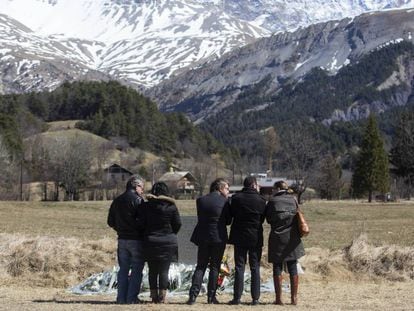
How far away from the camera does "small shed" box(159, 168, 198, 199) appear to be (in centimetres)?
10222

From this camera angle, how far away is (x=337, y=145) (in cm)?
19788

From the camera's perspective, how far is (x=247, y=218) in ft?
44.2

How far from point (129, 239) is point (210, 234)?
4.66ft

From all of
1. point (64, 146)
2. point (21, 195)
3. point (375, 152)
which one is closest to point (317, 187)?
point (375, 152)

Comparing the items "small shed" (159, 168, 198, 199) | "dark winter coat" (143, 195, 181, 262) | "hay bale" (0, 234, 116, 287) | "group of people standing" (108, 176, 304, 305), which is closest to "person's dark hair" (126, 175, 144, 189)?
"group of people standing" (108, 176, 304, 305)

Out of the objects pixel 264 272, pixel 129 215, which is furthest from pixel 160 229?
pixel 264 272

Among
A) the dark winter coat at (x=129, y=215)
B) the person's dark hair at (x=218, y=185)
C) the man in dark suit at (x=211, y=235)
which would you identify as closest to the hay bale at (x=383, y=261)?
the man in dark suit at (x=211, y=235)

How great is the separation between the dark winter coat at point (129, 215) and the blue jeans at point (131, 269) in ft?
0.43

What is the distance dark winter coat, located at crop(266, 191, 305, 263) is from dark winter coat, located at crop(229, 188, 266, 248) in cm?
23

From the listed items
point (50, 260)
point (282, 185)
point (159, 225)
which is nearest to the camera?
point (159, 225)

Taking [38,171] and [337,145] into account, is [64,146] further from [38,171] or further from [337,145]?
[337,145]

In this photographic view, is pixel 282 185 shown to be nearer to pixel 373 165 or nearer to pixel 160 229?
pixel 160 229

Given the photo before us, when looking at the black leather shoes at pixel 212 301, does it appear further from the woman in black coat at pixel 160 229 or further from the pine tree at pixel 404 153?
the pine tree at pixel 404 153

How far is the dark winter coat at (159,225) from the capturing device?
525 inches
